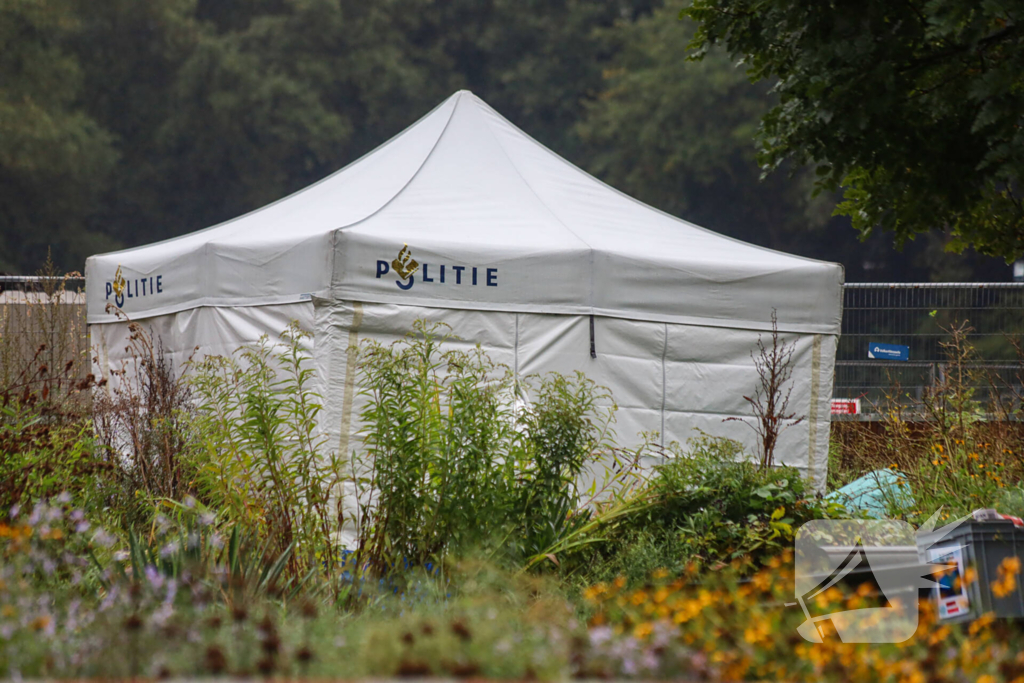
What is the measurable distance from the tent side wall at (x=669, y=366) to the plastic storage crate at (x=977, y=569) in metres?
3.42

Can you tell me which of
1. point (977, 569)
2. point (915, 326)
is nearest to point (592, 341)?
point (977, 569)

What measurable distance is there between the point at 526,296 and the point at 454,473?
2.58 metres

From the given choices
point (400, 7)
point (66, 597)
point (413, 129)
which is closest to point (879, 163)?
point (66, 597)

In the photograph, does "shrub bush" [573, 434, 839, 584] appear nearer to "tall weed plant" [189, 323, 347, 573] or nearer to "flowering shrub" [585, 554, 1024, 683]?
"flowering shrub" [585, 554, 1024, 683]

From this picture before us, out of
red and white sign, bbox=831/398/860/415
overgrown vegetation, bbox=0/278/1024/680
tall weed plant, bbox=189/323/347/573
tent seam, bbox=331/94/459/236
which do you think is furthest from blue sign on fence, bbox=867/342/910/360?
tall weed plant, bbox=189/323/347/573

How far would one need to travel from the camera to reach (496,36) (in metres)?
33.9

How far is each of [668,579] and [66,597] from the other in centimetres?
233

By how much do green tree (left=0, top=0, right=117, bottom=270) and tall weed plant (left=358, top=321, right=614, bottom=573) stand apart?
24412 mm

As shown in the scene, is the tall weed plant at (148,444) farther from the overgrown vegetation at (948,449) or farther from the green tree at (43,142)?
the green tree at (43,142)

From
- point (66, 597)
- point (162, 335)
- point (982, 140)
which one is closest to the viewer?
point (66, 597)

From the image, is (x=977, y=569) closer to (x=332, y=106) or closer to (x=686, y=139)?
(x=686, y=139)

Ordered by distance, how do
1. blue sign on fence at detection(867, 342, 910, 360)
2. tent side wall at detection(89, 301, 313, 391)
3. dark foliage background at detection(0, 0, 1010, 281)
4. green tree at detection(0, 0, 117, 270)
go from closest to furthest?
tent side wall at detection(89, 301, 313, 391)
blue sign on fence at detection(867, 342, 910, 360)
green tree at detection(0, 0, 117, 270)
dark foliage background at detection(0, 0, 1010, 281)

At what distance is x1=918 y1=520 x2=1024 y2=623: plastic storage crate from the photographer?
3510mm

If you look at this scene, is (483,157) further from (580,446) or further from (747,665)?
(747,665)
